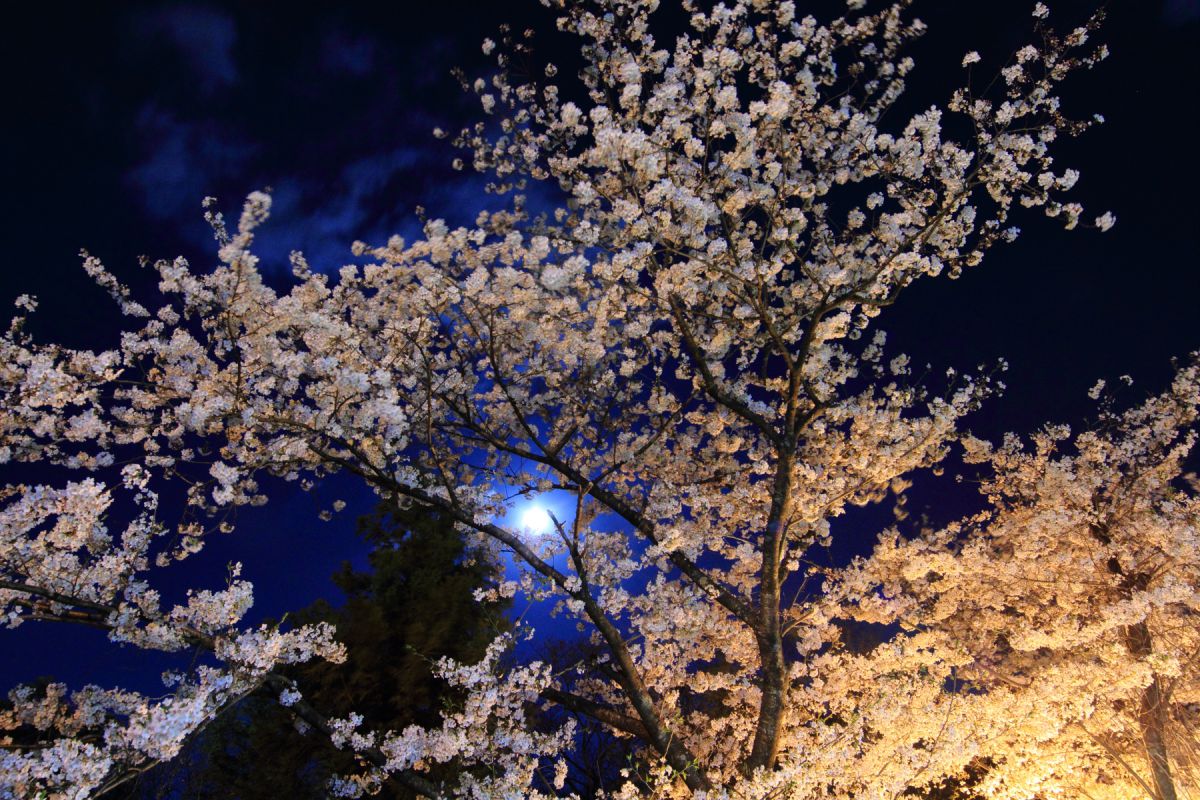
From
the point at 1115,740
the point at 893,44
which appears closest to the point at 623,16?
the point at 893,44

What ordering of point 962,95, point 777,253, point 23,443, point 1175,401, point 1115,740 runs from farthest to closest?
point 1175,401
point 1115,740
point 777,253
point 962,95
point 23,443

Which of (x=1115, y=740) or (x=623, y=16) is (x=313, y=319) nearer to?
(x=623, y=16)

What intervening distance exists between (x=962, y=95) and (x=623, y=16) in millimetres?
4366

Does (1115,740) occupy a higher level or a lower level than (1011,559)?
lower

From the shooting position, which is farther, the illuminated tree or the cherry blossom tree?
the illuminated tree

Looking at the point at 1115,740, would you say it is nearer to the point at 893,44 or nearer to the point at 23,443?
the point at 893,44

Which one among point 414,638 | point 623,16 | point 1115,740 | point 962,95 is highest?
point 623,16

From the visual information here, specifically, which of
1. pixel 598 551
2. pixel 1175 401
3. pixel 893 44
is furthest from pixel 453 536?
pixel 1175 401

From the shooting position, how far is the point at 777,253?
7922 millimetres

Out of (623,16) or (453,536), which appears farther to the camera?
(453,536)

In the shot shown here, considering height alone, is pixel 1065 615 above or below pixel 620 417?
below

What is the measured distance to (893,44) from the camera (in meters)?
6.64

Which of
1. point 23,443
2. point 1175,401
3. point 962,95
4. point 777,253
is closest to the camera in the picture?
point 23,443

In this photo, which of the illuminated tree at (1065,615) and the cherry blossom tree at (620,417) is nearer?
the cherry blossom tree at (620,417)
